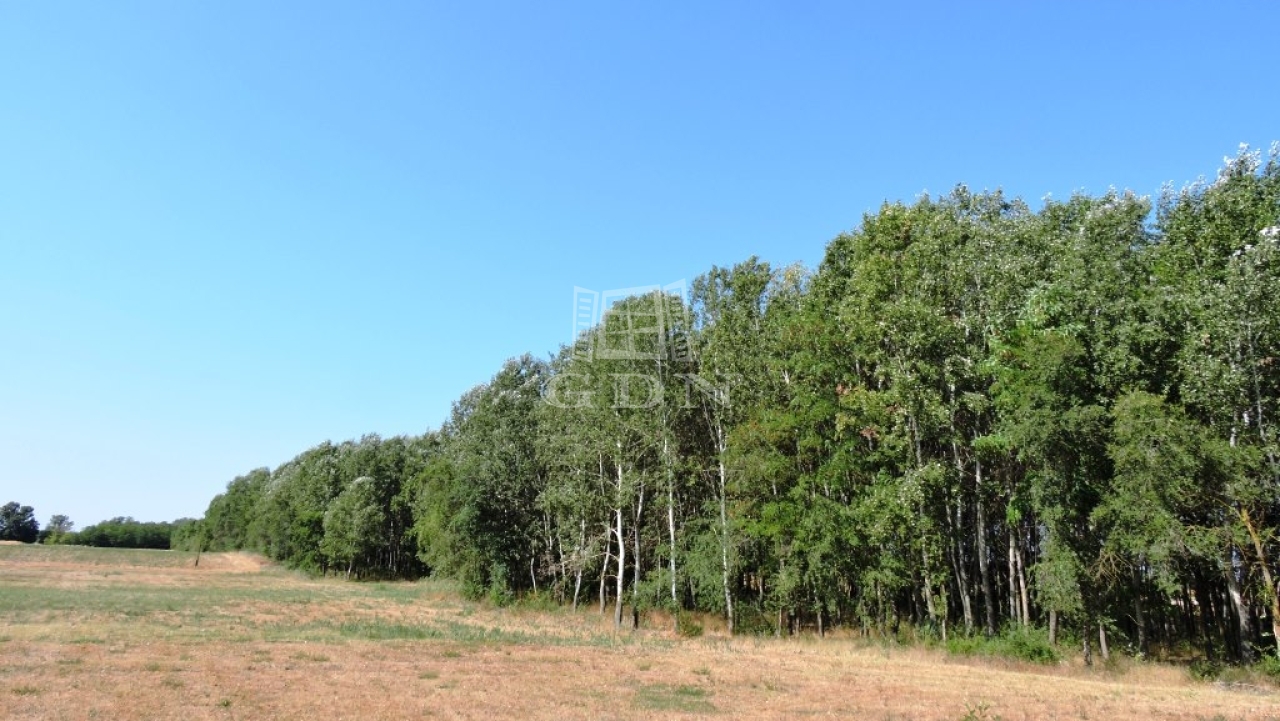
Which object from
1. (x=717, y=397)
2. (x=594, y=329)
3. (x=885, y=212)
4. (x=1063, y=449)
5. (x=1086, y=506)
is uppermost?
(x=885, y=212)

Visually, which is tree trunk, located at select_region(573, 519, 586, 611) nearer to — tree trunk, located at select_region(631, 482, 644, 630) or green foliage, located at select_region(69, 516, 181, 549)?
tree trunk, located at select_region(631, 482, 644, 630)

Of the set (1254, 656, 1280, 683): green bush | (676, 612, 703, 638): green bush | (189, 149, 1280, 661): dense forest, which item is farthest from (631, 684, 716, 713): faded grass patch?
(1254, 656, 1280, 683): green bush

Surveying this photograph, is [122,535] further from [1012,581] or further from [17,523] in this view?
[1012,581]

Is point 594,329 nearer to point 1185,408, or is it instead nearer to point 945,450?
point 945,450

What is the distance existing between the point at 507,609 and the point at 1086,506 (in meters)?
34.1

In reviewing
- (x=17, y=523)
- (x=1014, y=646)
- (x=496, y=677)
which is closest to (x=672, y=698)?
(x=496, y=677)

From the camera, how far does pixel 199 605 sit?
A: 3678 cm

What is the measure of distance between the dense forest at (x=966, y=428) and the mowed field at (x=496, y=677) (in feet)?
12.0

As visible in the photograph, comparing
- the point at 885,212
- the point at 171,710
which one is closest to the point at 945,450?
the point at 885,212

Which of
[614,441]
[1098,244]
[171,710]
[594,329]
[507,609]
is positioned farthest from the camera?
[507,609]

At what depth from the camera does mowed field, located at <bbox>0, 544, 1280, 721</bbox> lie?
13625 mm

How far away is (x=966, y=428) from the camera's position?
29.8 metres

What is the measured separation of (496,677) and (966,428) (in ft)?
72.8

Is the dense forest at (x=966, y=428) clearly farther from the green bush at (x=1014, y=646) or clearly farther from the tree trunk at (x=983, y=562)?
the green bush at (x=1014, y=646)
